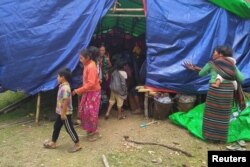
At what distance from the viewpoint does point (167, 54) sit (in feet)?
25.2

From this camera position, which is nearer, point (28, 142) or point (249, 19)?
point (28, 142)

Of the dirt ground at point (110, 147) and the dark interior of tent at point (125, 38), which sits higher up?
the dark interior of tent at point (125, 38)

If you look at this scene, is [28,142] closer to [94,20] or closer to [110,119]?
[110,119]

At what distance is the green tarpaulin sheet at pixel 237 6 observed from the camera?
731 centimetres

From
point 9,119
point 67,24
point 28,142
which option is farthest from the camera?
point 9,119

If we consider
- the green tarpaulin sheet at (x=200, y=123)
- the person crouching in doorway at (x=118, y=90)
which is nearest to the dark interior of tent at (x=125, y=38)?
the person crouching in doorway at (x=118, y=90)

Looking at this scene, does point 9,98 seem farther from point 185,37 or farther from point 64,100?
point 185,37

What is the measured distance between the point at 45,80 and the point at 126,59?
192 centimetres

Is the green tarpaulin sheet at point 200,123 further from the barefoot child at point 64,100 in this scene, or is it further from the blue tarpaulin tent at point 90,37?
the barefoot child at point 64,100

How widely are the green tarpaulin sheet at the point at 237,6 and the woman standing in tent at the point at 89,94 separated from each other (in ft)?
9.39

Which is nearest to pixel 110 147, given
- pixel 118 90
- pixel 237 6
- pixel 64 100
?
pixel 64 100

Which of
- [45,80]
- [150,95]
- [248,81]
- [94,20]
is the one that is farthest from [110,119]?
[248,81]

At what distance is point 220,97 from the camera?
652 cm

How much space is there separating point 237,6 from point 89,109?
342 centimetres
